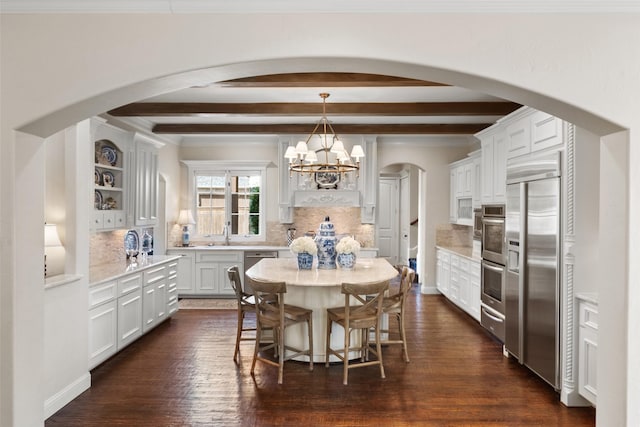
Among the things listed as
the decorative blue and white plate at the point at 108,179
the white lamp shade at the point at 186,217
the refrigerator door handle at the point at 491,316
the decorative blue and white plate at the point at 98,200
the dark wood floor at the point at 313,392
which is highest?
the decorative blue and white plate at the point at 108,179

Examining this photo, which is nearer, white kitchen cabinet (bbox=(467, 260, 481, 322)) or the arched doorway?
the arched doorway

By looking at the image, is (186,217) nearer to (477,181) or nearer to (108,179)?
(108,179)

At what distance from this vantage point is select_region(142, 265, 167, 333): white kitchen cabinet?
16.0ft

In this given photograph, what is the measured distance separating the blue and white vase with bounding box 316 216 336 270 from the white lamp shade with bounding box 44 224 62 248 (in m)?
2.51

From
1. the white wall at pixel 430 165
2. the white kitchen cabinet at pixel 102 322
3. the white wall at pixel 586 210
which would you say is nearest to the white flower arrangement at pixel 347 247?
the white wall at pixel 586 210

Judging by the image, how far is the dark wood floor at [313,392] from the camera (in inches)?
121

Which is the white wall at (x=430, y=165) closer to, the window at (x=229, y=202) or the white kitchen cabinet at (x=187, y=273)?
the window at (x=229, y=202)

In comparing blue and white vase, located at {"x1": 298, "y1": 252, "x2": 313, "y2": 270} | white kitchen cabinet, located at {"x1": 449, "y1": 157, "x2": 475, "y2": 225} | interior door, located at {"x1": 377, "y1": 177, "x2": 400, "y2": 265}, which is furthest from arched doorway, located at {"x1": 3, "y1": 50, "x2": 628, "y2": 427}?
interior door, located at {"x1": 377, "y1": 177, "x2": 400, "y2": 265}

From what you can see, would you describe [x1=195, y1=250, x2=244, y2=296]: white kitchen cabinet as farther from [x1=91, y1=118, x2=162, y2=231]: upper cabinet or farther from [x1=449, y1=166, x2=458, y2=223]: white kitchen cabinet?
[x1=449, y1=166, x2=458, y2=223]: white kitchen cabinet

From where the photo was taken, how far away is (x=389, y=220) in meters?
10.6

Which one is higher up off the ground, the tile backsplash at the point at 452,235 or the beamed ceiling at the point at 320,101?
the beamed ceiling at the point at 320,101

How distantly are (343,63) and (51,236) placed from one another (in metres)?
2.75

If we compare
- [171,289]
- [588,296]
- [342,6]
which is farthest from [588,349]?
[171,289]

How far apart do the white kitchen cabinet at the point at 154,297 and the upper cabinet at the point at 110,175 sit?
705 mm
